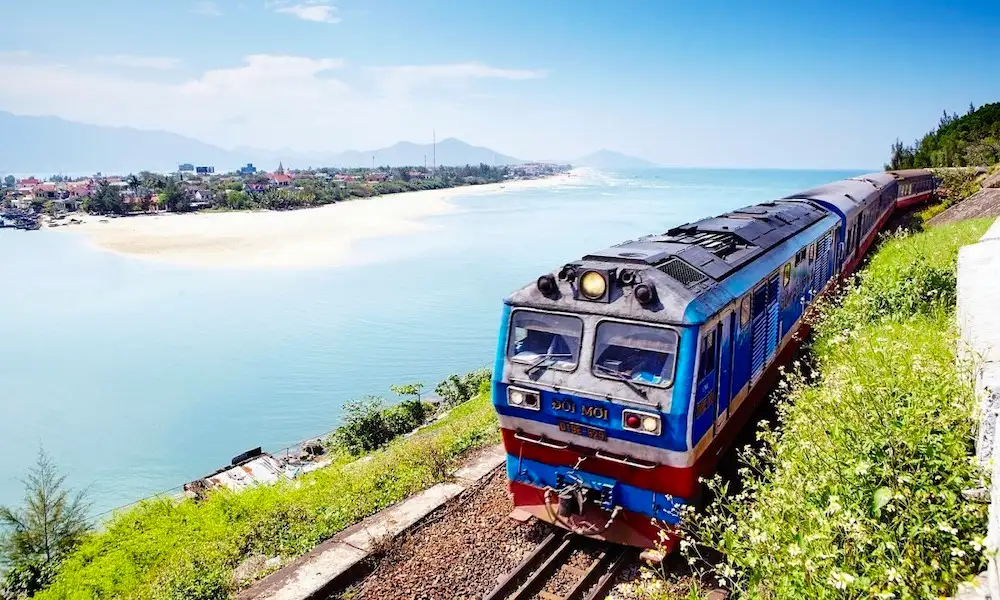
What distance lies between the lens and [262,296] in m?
44.9

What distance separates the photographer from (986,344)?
510 centimetres

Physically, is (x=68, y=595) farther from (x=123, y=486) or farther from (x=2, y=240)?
(x=2, y=240)

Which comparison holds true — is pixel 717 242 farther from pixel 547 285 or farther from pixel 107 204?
pixel 107 204

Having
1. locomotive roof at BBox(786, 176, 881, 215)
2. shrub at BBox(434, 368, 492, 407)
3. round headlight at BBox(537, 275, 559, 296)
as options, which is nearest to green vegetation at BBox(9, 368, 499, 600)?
round headlight at BBox(537, 275, 559, 296)

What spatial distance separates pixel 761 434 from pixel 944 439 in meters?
1.40

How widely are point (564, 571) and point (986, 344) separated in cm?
487

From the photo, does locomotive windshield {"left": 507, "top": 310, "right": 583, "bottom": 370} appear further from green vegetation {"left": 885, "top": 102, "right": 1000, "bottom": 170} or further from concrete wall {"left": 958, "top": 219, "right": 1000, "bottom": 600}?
green vegetation {"left": 885, "top": 102, "right": 1000, "bottom": 170}

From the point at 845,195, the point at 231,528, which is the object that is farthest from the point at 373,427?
the point at 845,195

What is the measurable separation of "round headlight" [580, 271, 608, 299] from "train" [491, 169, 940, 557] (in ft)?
0.05

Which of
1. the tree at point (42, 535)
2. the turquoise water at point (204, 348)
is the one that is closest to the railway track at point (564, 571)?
the tree at point (42, 535)

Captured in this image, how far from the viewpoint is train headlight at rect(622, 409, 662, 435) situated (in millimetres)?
6688

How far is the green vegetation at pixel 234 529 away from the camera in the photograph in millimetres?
8539

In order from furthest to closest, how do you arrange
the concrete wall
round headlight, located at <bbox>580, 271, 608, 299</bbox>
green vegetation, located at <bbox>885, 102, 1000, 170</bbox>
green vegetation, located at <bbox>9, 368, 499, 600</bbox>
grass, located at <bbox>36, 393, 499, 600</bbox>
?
green vegetation, located at <bbox>885, 102, 1000, 170</bbox>, grass, located at <bbox>36, 393, 499, 600</bbox>, green vegetation, located at <bbox>9, 368, 499, 600</bbox>, round headlight, located at <bbox>580, 271, 608, 299</bbox>, the concrete wall

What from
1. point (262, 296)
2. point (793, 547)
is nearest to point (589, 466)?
point (793, 547)
